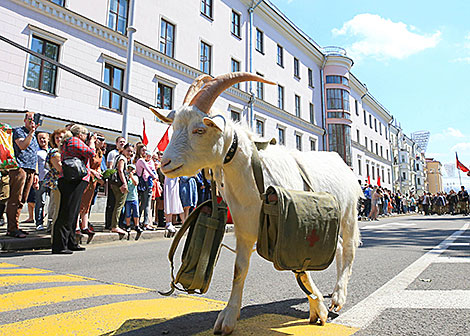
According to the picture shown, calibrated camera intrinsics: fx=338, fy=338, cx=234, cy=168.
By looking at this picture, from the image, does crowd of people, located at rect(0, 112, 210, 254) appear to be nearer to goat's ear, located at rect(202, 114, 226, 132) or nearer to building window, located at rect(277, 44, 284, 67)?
goat's ear, located at rect(202, 114, 226, 132)

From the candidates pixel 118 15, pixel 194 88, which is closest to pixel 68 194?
pixel 194 88

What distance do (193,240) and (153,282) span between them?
1945 millimetres

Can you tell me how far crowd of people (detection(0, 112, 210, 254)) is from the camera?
593 cm

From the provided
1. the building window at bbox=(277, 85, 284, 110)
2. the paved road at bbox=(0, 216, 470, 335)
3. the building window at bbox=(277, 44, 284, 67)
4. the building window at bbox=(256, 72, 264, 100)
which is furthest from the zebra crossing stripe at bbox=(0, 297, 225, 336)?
the building window at bbox=(277, 44, 284, 67)

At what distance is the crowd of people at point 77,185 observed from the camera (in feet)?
19.5

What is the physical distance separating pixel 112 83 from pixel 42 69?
11.1 ft

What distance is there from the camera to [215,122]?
7.31ft

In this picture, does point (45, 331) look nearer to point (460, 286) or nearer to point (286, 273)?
point (286, 273)

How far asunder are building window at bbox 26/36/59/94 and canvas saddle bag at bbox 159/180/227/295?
1489 centimetres

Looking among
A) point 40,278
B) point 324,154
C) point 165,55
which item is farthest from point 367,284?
point 165,55

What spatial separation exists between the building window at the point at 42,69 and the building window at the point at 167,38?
632 centimetres

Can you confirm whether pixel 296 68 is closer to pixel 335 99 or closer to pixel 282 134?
pixel 282 134

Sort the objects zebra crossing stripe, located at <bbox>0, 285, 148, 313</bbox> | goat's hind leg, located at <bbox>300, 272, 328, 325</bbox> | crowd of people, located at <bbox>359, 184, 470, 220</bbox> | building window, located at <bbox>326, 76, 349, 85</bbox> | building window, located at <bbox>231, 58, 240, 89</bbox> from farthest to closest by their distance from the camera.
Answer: building window, located at <bbox>326, 76, 349, 85</bbox> → building window, located at <bbox>231, 58, 240, 89</bbox> → crowd of people, located at <bbox>359, 184, 470, 220</bbox> → zebra crossing stripe, located at <bbox>0, 285, 148, 313</bbox> → goat's hind leg, located at <bbox>300, 272, 328, 325</bbox>

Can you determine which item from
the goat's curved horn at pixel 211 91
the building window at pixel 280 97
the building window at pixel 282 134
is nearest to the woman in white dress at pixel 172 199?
the goat's curved horn at pixel 211 91
